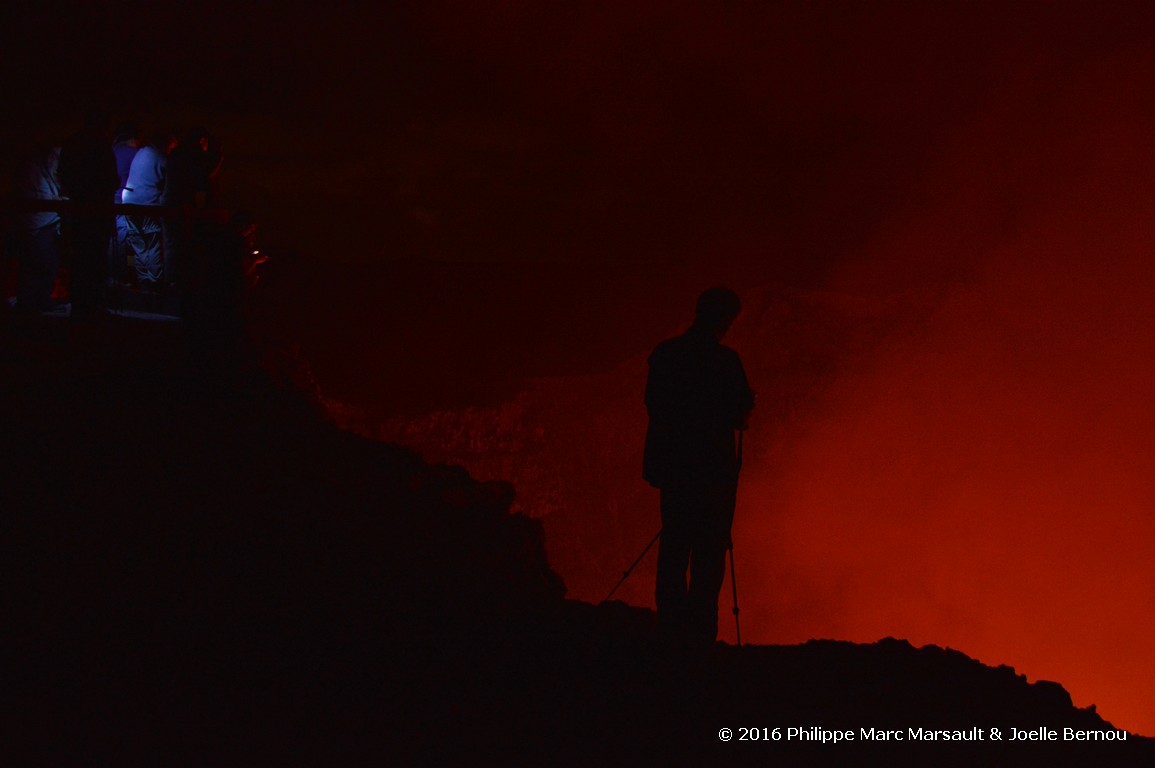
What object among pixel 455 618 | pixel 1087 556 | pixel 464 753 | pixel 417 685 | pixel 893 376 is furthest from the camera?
pixel 893 376

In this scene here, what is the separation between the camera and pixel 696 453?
3629 millimetres

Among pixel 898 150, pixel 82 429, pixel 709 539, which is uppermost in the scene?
pixel 898 150

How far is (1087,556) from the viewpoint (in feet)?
52.1

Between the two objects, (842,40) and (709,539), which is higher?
(842,40)

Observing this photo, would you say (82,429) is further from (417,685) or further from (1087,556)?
(1087,556)

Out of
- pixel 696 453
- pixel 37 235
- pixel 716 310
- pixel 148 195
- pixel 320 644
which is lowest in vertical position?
pixel 320 644

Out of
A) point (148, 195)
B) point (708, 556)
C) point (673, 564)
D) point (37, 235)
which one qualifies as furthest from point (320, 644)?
point (37, 235)

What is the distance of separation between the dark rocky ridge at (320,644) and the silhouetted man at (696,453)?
245 mm

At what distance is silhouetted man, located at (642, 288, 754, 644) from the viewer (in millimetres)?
3604

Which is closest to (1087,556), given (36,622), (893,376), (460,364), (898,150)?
(893,376)

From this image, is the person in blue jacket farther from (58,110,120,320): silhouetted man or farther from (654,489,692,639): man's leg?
(654,489,692,639): man's leg

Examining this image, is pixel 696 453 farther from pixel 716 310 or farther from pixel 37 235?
pixel 37 235

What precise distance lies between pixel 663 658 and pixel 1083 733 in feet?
5.30

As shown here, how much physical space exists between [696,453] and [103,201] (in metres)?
4.89
